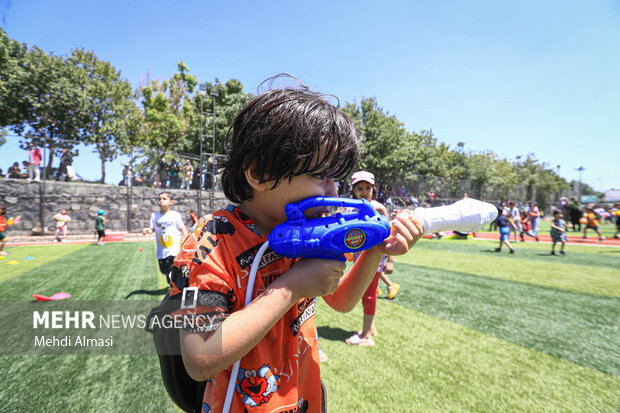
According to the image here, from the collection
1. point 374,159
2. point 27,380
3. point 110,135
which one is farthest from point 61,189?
point 374,159

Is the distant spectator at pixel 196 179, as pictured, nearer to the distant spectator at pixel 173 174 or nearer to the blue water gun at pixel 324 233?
the distant spectator at pixel 173 174

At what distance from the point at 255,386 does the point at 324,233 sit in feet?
1.75

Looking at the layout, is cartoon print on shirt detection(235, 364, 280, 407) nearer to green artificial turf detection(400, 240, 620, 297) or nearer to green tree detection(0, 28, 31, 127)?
green artificial turf detection(400, 240, 620, 297)

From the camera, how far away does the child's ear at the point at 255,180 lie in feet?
3.33

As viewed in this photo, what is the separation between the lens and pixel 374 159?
2664 centimetres

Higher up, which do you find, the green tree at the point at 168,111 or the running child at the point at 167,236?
the green tree at the point at 168,111

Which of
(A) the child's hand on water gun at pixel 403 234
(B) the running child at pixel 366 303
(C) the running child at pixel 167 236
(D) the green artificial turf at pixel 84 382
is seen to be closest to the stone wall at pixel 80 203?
(D) the green artificial turf at pixel 84 382

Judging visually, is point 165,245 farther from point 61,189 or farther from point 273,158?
point 61,189

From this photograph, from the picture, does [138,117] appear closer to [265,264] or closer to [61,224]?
[61,224]

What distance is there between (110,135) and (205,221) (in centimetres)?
2791

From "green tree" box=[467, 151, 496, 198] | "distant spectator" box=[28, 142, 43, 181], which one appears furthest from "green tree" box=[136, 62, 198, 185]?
Result: "green tree" box=[467, 151, 496, 198]

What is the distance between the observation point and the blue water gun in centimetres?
91

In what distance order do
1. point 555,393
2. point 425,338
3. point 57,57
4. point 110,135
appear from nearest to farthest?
point 555,393
point 425,338
point 57,57
point 110,135

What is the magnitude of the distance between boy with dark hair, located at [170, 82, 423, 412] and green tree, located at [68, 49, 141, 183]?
78.8 ft
